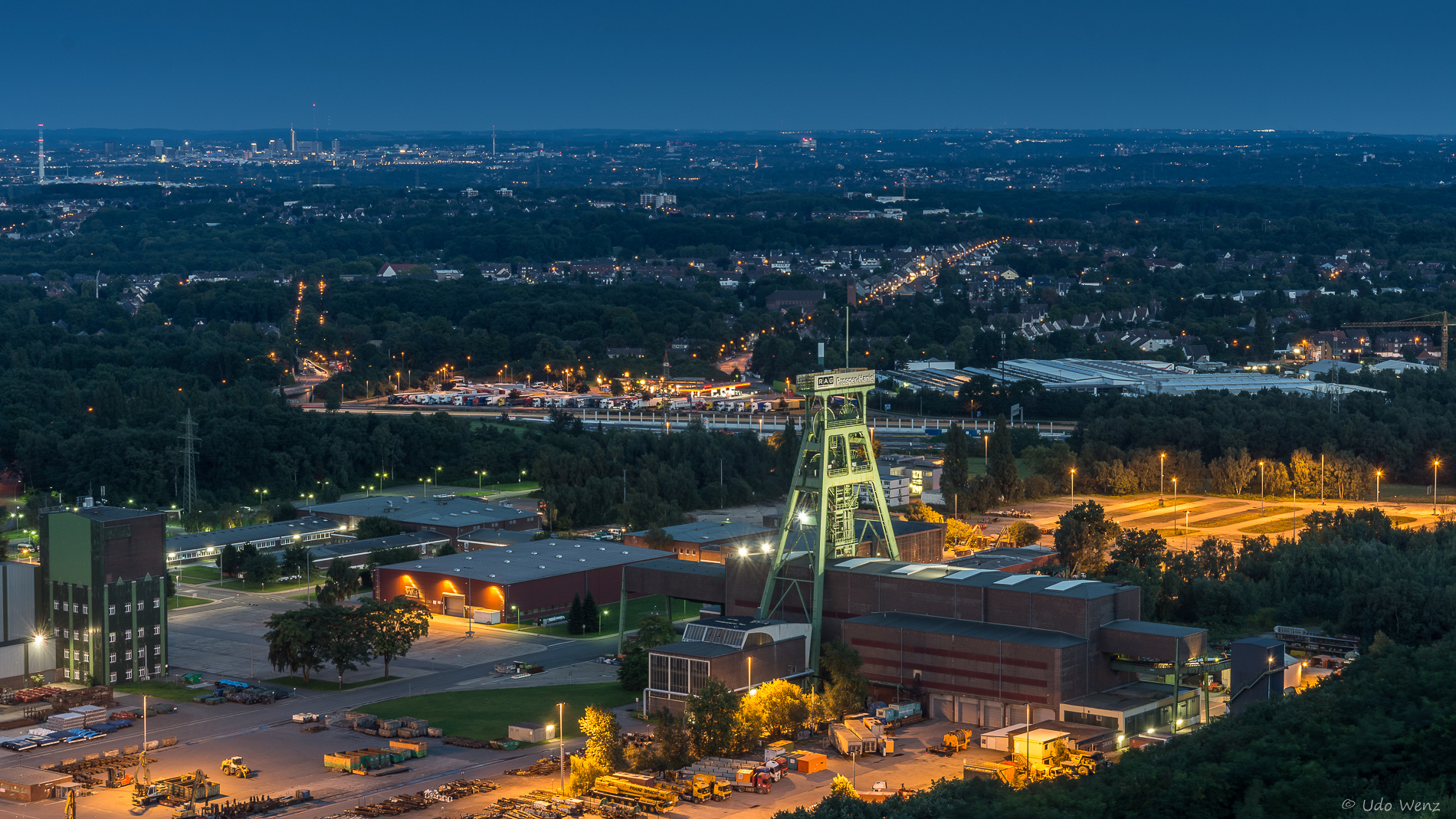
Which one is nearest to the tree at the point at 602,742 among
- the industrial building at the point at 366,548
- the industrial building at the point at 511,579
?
the industrial building at the point at 511,579

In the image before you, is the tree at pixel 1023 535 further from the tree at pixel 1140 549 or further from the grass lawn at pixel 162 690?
the grass lawn at pixel 162 690

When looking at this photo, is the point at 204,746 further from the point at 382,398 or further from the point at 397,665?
the point at 382,398

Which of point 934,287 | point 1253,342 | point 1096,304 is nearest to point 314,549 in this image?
point 1253,342

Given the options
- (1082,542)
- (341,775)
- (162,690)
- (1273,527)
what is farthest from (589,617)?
(1273,527)

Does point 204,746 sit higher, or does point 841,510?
point 841,510

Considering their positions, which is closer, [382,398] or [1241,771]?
[1241,771]

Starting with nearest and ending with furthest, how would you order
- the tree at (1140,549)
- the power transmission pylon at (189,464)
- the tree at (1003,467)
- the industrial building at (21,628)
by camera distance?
the industrial building at (21,628) < the tree at (1140,549) < the power transmission pylon at (189,464) < the tree at (1003,467)

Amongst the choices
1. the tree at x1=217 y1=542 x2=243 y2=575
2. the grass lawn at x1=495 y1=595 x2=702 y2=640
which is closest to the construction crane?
the grass lawn at x1=495 y1=595 x2=702 y2=640
